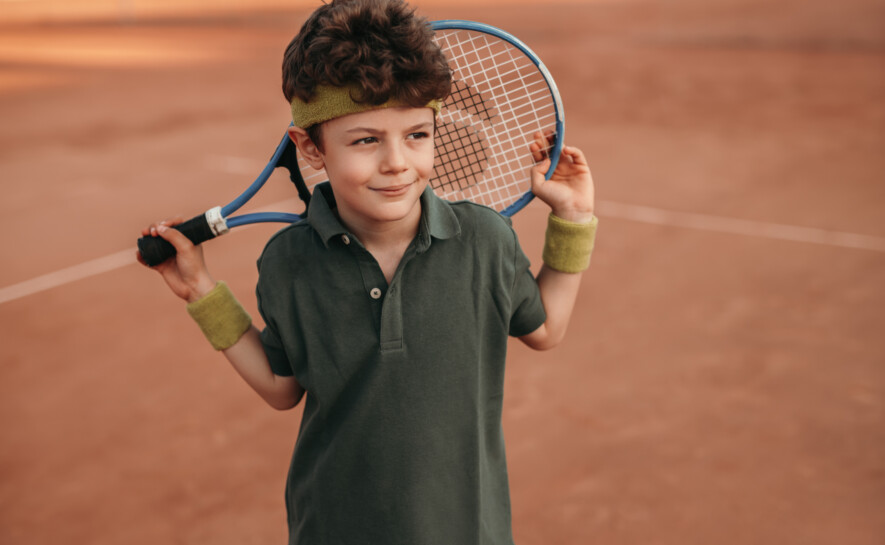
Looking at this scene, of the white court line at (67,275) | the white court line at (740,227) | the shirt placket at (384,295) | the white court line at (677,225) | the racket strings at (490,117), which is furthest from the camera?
the white court line at (740,227)

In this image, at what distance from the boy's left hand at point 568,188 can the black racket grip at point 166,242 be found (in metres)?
0.63

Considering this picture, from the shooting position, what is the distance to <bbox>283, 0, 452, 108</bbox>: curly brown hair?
1.25 metres

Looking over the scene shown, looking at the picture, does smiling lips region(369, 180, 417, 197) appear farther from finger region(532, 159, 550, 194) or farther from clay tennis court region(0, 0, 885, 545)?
clay tennis court region(0, 0, 885, 545)

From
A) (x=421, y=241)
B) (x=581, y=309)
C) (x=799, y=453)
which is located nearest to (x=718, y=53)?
(x=581, y=309)

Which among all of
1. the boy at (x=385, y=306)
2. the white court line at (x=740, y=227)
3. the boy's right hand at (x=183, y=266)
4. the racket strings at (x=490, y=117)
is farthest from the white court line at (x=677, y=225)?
the boy at (x=385, y=306)

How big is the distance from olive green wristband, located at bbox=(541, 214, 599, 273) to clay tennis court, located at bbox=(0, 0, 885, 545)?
163 cm

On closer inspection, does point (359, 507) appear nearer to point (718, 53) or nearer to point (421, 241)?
point (421, 241)

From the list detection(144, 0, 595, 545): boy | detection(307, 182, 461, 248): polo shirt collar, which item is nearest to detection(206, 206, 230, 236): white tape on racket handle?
detection(144, 0, 595, 545): boy

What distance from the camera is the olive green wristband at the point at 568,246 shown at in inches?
62.7

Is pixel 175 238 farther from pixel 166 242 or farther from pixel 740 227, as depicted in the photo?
pixel 740 227

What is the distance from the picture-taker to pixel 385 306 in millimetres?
1352

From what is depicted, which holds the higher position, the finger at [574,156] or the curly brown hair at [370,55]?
the curly brown hair at [370,55]

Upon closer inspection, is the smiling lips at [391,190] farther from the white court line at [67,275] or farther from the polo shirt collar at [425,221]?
the white court line at [67,275]

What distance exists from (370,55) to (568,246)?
21.8 inches
